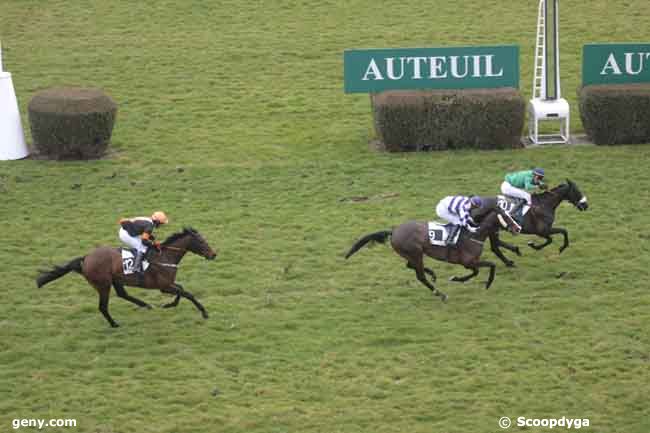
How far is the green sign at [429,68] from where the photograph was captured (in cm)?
1823

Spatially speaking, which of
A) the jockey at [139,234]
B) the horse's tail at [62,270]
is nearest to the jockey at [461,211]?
the jockey at [139,234]

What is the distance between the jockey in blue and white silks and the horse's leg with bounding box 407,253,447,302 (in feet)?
1.98

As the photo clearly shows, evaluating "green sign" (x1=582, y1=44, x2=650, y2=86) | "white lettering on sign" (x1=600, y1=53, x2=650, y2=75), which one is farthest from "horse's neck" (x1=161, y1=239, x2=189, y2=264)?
"white lettering on sign" (x1=600, y1=53, x2=650, y2=75)

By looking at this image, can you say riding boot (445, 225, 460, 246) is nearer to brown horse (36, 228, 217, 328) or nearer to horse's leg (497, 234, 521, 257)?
horse's leg (497, 234, 521, 257)

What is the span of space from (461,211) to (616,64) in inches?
274

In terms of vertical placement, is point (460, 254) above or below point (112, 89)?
below

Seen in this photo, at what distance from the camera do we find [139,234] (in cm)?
1232

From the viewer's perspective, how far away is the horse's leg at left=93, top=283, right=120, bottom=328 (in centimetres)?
1222

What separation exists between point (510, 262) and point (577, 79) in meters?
8.48

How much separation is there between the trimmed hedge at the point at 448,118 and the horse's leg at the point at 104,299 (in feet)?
22.6

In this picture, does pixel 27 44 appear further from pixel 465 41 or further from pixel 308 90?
pixel 465 41

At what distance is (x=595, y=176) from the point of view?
17000 millimetres

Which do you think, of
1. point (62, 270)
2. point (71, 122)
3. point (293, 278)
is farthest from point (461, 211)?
point (71, 122)

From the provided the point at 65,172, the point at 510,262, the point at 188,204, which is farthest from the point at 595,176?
the point at 65,172
